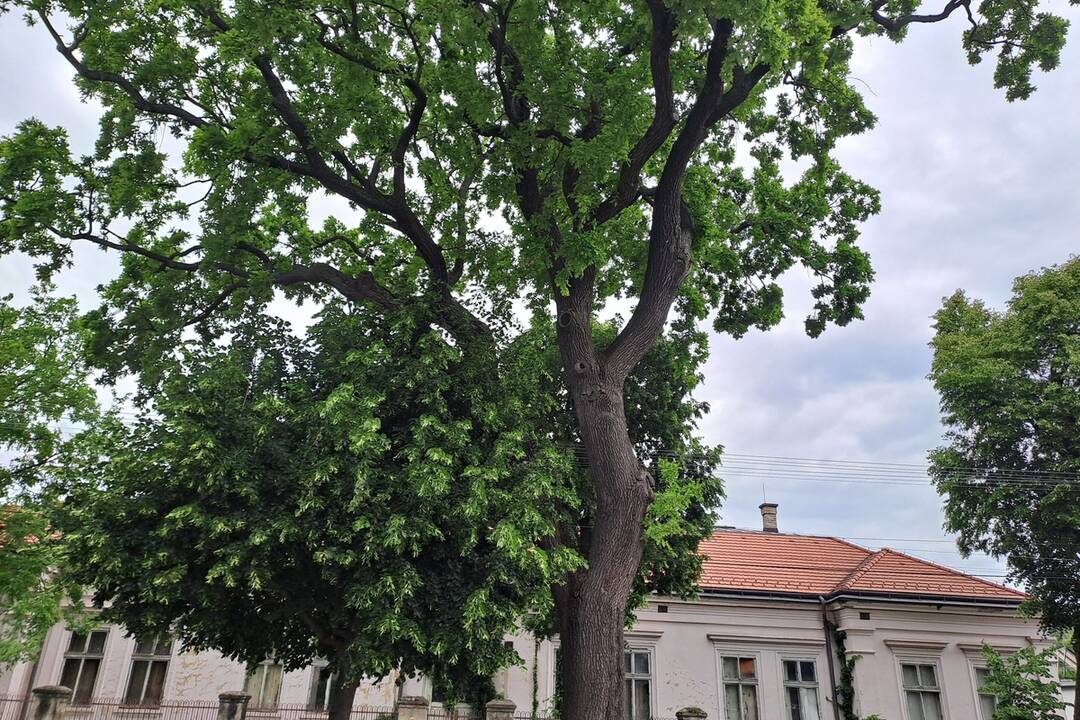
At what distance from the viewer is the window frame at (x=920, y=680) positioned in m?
15.2

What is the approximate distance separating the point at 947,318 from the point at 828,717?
10276 millimetres

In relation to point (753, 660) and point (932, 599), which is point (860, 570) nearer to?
point (932, 599)

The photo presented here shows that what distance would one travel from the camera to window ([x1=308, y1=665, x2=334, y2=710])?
50.0ft

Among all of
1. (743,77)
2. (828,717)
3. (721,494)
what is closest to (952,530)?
(828,717)

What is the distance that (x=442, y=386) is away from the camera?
30.2 ft

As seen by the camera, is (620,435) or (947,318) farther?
(947,318)

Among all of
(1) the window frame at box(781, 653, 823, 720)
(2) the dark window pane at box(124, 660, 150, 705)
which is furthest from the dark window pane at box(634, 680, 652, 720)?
(2) the dark window pane at box(124, 660, 150, 705)

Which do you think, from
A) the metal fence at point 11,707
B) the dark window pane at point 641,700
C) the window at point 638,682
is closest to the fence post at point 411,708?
the window at point 638,682

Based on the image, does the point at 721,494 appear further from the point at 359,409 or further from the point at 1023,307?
the point at 1023,307

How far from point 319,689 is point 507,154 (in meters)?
12.5

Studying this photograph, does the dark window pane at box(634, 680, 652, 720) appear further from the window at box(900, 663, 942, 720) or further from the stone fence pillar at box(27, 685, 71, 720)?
the stone fence pillar at box(27, 685, 71, 720)

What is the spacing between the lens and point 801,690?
1569 centimetres

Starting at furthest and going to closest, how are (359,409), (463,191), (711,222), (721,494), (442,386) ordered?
(721,494) < (463,191) < (711,222) < (442,386) < (359,409)

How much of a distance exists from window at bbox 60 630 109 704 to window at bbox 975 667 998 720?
19.5 m
